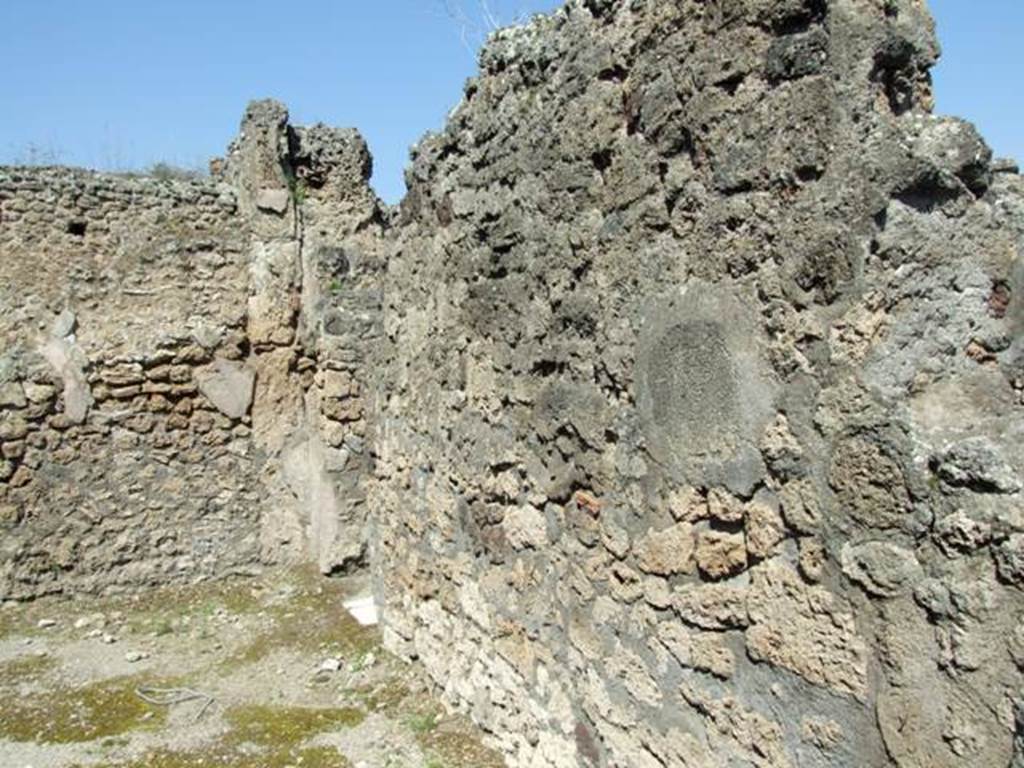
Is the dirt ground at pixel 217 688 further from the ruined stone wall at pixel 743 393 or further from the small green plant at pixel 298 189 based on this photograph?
the small green plant at pixel 298 189

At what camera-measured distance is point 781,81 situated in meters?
1.92

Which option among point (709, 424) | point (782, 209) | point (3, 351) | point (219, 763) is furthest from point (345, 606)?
point (782, 209)

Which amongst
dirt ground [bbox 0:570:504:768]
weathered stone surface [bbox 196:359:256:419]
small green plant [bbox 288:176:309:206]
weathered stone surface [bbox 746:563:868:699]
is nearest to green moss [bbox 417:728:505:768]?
dirt ground [bbox 0:570:504:768]

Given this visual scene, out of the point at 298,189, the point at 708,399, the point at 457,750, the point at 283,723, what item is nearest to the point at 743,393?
the point at 708,399

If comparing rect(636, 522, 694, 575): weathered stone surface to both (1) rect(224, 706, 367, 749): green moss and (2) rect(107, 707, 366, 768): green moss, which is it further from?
(1) rect(224, 706, 367, 749): green moss

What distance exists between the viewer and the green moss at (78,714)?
385 cm

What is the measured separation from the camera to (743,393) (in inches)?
80.5

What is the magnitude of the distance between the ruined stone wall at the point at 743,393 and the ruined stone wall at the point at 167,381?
2841 mm

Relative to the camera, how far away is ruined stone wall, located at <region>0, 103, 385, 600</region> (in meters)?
5.41

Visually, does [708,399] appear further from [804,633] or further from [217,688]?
[217,688]

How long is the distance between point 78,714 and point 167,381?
7.42 feet

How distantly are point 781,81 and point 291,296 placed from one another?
4519 millimetres

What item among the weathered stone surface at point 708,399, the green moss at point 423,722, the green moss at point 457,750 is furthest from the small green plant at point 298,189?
the green moss at point 457,750

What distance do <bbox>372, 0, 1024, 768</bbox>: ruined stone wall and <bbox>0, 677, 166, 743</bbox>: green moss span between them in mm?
1758
